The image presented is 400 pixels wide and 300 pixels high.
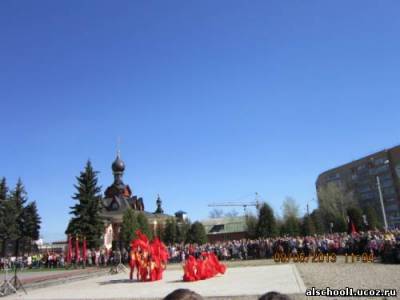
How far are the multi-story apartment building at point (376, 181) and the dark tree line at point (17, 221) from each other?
189ft

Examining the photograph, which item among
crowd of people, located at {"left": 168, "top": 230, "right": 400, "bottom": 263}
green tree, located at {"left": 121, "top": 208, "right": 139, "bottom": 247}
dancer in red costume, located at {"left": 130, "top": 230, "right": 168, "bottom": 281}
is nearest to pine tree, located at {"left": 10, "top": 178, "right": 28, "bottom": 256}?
green tree, located at {"left": 121, "top": 208, "right": 139, "bottom": 247}

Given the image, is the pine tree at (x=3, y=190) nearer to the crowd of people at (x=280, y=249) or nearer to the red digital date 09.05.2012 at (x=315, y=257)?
the crowd of people at (x=280, y=249)

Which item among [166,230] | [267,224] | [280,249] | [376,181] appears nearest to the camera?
[280,249]

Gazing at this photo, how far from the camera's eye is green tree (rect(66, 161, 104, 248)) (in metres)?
50.0

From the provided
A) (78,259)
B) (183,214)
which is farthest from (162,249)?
(183,214)

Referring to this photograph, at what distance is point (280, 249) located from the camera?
108ft

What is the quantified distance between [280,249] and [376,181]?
53.8 m

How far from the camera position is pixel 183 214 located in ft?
392

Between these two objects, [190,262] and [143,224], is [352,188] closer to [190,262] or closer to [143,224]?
[143,224]

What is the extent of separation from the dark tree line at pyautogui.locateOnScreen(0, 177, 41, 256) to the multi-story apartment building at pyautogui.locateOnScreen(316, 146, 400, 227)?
57.6m

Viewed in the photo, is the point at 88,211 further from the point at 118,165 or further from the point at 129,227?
the point at 118,165

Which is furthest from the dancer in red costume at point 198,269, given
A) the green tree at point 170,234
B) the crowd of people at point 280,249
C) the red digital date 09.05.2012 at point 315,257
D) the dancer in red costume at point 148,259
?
the green tree at point 170,234

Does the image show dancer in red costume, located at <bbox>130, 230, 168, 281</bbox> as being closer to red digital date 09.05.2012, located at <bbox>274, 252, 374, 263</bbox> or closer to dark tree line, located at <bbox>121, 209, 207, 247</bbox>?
red digital date 09.05.2012, located at <bbox>274, 252, 374, 263</bbox>

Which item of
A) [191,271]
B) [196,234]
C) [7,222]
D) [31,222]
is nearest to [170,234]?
[196,234]
